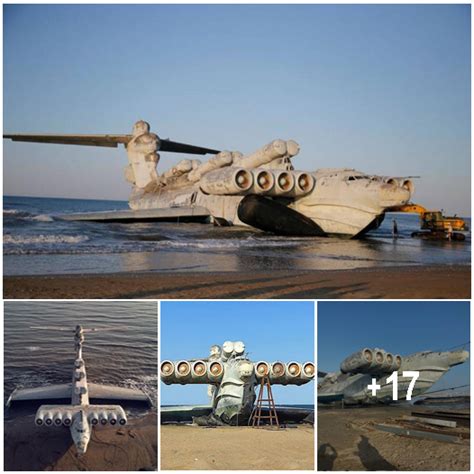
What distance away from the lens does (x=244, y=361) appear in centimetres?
378

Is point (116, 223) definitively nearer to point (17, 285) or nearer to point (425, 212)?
point (425, 212)

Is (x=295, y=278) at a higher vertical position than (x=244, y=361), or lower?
higher

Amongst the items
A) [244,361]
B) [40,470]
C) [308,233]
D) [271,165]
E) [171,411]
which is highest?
[271,165]

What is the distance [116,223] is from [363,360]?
5580 millimetres

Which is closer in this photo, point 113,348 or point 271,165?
point 113,348

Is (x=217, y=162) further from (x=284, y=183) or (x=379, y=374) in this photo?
(x=379, y=374)

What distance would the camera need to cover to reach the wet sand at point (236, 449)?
3604 mm

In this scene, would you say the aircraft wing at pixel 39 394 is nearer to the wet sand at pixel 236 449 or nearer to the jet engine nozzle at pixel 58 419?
the jet engine nozzle at pixel 58 419

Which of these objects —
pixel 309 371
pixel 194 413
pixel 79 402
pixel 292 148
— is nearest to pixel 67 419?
pixel 79 402

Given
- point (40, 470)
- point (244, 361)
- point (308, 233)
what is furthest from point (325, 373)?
point (308, 233)

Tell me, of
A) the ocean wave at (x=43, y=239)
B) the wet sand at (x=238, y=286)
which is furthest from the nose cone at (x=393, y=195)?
the ocean wave at (x=43, y=239)

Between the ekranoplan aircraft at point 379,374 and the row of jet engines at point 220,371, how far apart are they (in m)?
0.13

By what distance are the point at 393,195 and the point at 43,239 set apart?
427cm

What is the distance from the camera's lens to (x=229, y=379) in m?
3.91
